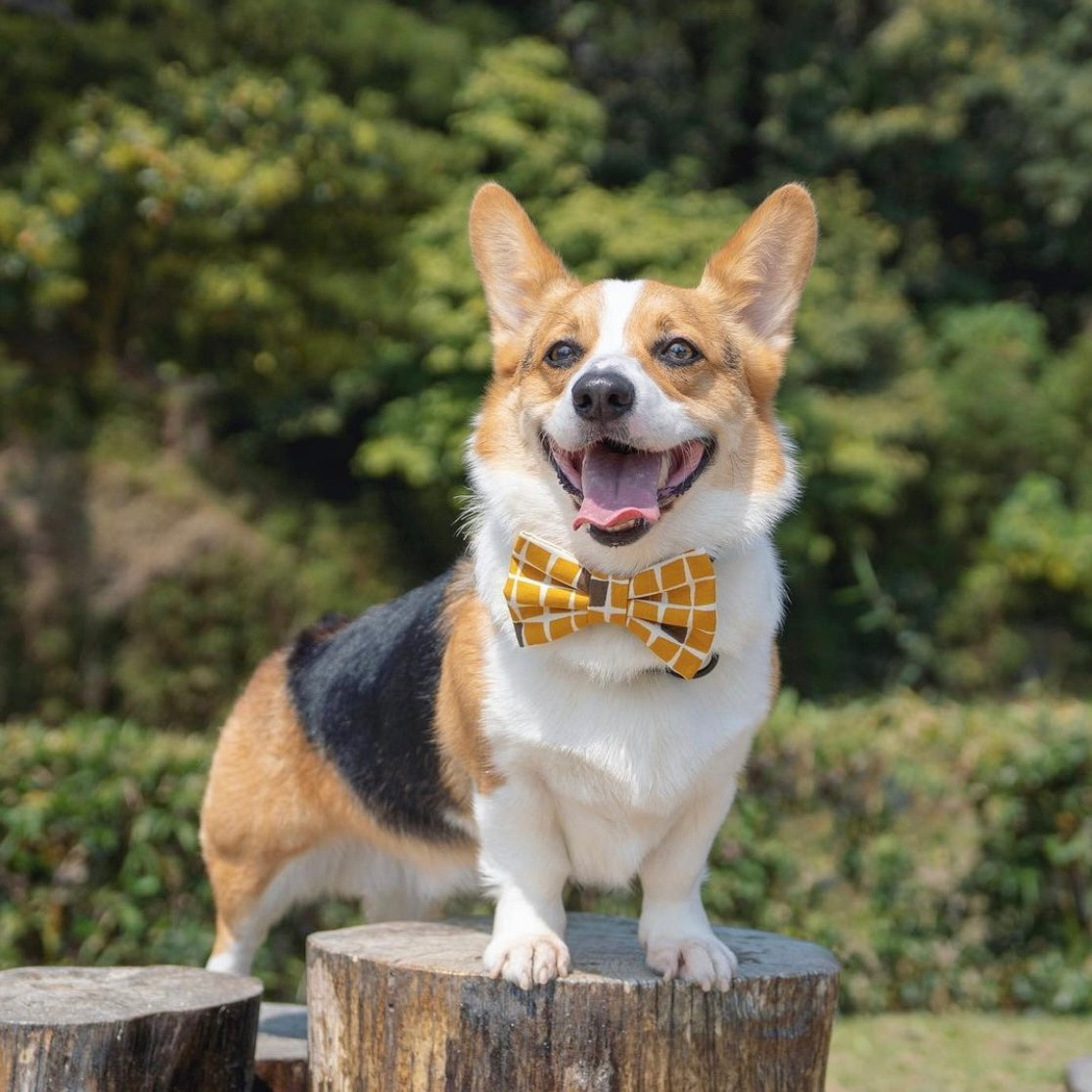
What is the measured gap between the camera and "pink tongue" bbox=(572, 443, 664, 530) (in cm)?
264

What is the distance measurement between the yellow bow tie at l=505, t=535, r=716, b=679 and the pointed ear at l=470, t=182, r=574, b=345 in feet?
2.22

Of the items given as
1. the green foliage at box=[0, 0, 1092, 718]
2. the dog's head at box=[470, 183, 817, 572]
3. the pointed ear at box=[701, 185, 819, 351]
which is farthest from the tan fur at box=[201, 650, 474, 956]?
the green foliage at box=[0, 0, 1092, 718]

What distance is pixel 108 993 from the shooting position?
313 cm

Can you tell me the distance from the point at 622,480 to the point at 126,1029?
149 cm

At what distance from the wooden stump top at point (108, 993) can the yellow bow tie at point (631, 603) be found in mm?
1112

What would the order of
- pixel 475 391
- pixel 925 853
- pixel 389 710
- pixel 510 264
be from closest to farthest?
pixel 510 264
pixel 389 710
pixel 925 853
pixel 475 391

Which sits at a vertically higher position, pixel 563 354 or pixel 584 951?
pixel 563 354

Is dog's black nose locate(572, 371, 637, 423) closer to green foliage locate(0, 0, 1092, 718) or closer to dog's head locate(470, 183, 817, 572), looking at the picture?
dog's head locate(470, 183, 817, 572)

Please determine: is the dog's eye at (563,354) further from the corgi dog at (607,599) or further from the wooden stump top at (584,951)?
the wooden stump top at (584,951)

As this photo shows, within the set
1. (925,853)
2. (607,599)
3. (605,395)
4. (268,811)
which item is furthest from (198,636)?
(605,395)

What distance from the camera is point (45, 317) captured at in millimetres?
11203

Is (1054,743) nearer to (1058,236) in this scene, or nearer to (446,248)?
(446,248)

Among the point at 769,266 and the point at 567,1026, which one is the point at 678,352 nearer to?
the point at 769,266

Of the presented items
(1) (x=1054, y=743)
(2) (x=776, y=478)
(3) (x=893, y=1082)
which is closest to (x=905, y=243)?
(1) (x=1054, y=743)
